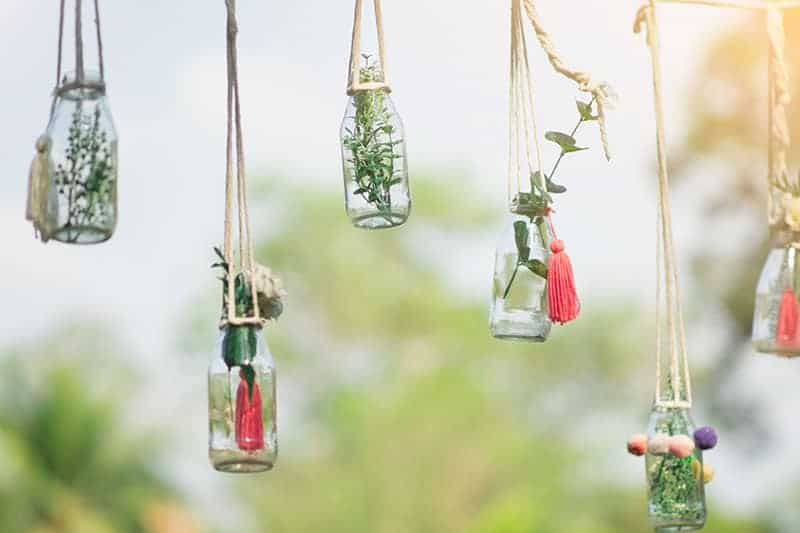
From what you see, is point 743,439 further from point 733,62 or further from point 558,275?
point 558,275

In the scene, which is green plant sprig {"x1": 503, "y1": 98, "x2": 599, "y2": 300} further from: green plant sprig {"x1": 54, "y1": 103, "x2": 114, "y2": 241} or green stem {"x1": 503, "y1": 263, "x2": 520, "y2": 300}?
green plant sprig {"x1": 54, "y1": 103, "x2": 114, "y2": 241}

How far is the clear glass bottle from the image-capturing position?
2986mm

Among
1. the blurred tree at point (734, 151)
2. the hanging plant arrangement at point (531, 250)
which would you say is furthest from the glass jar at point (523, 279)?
the blurred tree at point (734, 151)

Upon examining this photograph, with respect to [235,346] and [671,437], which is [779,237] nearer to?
[671,437]

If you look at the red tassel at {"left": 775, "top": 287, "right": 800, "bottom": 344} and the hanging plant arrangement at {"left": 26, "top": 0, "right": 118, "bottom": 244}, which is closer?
the hanging plant arrangement at {"left": 26, "top": 0, "right": 118, "bottom": 244}

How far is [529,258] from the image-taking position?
306cm

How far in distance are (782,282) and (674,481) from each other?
419 mm

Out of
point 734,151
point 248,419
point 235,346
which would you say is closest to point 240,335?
point 235,346

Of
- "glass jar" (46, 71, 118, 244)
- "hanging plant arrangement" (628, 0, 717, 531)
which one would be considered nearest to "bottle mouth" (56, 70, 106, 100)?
"glass jar" (46, 71, 118, 244)

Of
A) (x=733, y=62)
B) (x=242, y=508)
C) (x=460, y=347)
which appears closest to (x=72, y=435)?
(x=242, y=508)

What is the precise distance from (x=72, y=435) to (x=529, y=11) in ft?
42.8

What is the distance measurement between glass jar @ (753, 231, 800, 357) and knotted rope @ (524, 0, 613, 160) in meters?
0.48

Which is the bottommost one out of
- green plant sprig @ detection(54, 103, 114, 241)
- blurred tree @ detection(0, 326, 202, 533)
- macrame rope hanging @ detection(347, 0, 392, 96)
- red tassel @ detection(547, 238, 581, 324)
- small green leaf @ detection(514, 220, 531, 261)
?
blurred tree @ detection(0, 326, 202, 533)

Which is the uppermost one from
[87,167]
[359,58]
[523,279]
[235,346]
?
[359,58]
